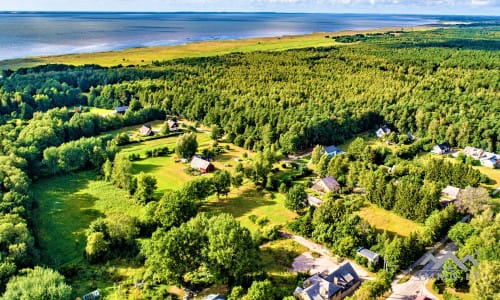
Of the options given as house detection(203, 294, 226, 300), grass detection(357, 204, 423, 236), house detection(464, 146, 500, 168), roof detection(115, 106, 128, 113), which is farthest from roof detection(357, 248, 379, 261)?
roof detection(115, 106, 128, 113)

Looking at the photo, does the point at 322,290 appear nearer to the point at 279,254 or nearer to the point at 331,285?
the point at 331,285

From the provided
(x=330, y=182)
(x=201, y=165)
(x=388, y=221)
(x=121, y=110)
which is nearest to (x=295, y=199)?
(x=330, y=182)

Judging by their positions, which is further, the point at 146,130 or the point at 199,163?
the point at 146,130

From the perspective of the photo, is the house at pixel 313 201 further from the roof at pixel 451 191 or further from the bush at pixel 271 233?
the roof at pixel 451 191

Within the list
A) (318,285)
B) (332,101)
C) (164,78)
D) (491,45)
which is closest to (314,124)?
(332,101)

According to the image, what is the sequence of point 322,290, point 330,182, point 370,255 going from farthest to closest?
point 330,182, point 370,255, point 322,290

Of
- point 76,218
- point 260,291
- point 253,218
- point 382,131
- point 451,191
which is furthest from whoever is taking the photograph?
point 382,131
